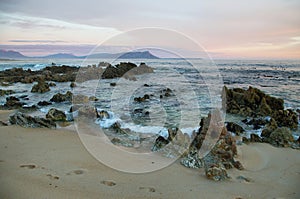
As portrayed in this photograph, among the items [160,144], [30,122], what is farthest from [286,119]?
[30,122]

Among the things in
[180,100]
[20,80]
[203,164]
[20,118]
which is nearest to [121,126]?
[20,118]

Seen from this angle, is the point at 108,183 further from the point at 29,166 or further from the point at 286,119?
the point at 286,119

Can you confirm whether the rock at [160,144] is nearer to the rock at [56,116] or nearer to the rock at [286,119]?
the rock at [56,116]

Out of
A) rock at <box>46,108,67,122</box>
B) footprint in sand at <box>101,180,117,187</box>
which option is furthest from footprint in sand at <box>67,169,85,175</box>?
rock at <box>46,108,67,122</box>

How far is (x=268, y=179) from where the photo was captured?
362cm

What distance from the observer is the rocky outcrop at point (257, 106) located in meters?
7.30

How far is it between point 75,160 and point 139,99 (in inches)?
276

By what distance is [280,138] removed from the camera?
545 cm

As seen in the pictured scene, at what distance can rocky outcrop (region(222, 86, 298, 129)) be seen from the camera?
24.0 feet

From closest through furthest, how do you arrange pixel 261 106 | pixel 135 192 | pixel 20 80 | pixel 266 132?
pixel 135 192, pixel 266 132, pixel 261 106, pixel 20 80

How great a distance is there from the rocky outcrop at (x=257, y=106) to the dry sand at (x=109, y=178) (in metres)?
3.02

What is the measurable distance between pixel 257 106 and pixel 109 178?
728 cm

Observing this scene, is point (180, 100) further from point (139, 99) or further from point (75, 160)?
point (75, 160)

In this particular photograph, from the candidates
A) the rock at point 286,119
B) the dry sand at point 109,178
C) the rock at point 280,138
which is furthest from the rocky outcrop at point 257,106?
the dry sand at point 109,178
